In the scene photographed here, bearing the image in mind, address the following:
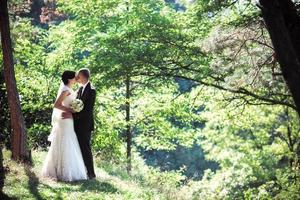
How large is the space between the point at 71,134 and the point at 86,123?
0.38 m

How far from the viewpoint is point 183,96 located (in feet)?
49.5

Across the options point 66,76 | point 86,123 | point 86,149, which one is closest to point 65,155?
point 86,149

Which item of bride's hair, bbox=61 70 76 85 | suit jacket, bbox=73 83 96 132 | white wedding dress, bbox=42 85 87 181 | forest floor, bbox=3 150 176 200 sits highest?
bride's hair, bbox=61 70 76 85

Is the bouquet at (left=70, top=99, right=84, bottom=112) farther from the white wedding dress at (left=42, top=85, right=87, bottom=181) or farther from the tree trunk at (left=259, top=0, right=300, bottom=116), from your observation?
the tree trunk at (left=259, top=0, right=300, bottom=116)

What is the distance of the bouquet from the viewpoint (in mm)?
9047

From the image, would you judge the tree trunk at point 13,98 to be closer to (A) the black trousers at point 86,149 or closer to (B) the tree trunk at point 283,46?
(A) the black trousers at point 86,149

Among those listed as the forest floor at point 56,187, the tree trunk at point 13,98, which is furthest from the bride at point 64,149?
the tree trunk at point 13,98

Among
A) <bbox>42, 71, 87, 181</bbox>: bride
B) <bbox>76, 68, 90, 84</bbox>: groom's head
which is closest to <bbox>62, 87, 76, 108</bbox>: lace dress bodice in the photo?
<bbox>42, 71, 87, 181</bbox>: bride

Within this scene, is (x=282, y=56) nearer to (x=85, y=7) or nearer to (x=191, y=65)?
(x=191, y=65)

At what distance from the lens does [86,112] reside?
30.7 feet

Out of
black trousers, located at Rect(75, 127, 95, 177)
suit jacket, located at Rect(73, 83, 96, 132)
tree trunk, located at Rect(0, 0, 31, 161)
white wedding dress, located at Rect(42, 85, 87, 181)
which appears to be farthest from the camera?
tree trunk, located at Rect(0, 0, 31, 161)

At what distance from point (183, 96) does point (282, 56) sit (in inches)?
402

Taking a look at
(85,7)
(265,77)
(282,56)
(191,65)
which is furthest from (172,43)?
(282,56)

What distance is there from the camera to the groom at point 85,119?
9320 millimetres
